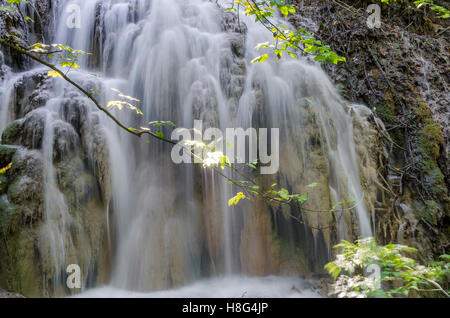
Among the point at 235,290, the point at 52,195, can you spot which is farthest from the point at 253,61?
the point at 52,195

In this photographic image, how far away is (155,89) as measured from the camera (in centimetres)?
511

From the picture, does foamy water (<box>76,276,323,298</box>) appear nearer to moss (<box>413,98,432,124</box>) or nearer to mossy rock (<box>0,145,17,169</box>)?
mossy rock (<box>0,145,17,169</box>)

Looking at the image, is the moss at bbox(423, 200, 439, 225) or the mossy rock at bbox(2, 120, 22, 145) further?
the moss at bbox(423, 200, 439, 225)

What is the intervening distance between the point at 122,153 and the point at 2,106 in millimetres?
2323

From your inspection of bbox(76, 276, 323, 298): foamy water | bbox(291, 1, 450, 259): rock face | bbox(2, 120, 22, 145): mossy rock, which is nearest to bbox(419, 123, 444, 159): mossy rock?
bbox(291, 1, 450, 259): rock face

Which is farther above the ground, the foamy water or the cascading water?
the cascading water

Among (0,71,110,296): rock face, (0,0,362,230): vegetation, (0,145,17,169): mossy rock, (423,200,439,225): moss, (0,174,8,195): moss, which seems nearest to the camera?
(0,0,362,230): vegetation

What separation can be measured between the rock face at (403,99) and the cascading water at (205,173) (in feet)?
3.95

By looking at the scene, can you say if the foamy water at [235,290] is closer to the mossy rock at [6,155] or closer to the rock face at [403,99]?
the rock face at [403,99]

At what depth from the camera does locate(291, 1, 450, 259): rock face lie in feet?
18.0

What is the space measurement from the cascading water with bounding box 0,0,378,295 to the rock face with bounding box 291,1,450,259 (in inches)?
47.4

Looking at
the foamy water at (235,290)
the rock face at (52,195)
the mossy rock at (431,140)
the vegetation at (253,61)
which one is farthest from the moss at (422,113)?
the rock face at (52,195)

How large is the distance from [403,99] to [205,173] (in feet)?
17.9

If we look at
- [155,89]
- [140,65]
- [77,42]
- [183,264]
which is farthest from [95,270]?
[77,42]
